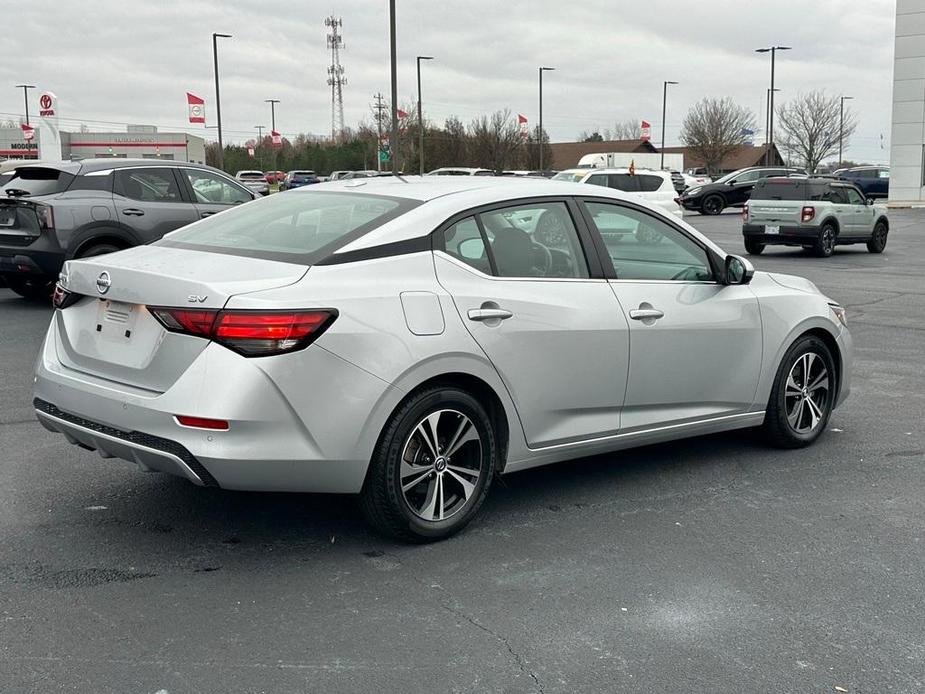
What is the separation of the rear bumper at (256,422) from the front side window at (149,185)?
8816mm

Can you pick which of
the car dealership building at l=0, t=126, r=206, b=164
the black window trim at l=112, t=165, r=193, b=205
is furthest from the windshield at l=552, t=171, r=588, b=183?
the car dealership building at l=0, t=126, r=206, b=164

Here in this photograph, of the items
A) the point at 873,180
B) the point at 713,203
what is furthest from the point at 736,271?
the point at 873,180

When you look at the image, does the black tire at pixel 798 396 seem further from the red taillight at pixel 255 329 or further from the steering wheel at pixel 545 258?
the red taillight at pixel 255 329

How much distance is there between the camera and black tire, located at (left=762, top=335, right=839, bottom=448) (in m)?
6.11

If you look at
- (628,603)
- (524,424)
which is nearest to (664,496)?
(524,424)

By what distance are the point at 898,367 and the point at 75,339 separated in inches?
280

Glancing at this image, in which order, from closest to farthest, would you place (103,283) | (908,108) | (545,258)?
(103,283)
(545,258)
(908,108)

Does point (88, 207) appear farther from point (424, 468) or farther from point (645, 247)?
point (424, 468)

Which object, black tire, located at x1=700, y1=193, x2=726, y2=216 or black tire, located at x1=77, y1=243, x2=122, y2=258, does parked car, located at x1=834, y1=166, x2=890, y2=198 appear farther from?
black tire, located at x1=77, y1=243, x2=122, y2=258

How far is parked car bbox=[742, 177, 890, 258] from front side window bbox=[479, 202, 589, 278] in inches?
692

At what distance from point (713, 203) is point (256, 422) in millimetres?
37548

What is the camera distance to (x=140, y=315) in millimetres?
4277

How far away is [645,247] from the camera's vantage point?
18.4 ft

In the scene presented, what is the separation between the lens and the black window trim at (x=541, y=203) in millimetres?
4695
